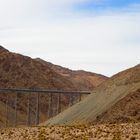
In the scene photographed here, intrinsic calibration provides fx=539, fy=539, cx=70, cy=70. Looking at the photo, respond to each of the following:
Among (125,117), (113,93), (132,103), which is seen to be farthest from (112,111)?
(113,93)

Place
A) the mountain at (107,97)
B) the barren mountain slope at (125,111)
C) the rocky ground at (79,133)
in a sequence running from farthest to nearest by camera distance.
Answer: the mountain at (107,97) < the barren mountain slope at (125,111) < the rocky ground at (79,133)

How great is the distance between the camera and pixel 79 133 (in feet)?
133

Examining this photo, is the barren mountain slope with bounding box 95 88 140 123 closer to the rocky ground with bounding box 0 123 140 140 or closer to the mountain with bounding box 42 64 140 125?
the mountain with bounding box 42 64 140 125

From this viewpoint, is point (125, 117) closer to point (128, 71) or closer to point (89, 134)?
point (89, 134)

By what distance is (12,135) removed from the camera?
142 feet

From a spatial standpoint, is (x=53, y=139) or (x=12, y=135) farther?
(x=12, y=135)

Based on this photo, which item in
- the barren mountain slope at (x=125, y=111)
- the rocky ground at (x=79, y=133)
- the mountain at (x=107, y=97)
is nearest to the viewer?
the rocky ground at (x=79, y=133)

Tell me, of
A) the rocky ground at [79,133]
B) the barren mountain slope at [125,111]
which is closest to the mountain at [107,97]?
the barren mountain slope at [125,111]

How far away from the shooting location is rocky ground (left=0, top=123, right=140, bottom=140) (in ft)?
124

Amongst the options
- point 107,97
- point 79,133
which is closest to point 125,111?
point 79,133

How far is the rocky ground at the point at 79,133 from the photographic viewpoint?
37.8 meters

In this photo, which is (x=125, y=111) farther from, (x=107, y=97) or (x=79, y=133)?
(x=107, y=97)

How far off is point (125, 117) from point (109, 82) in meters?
36.0

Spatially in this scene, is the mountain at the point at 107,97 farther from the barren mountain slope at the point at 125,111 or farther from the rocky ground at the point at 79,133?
the rocky ground at the point at 79,133
